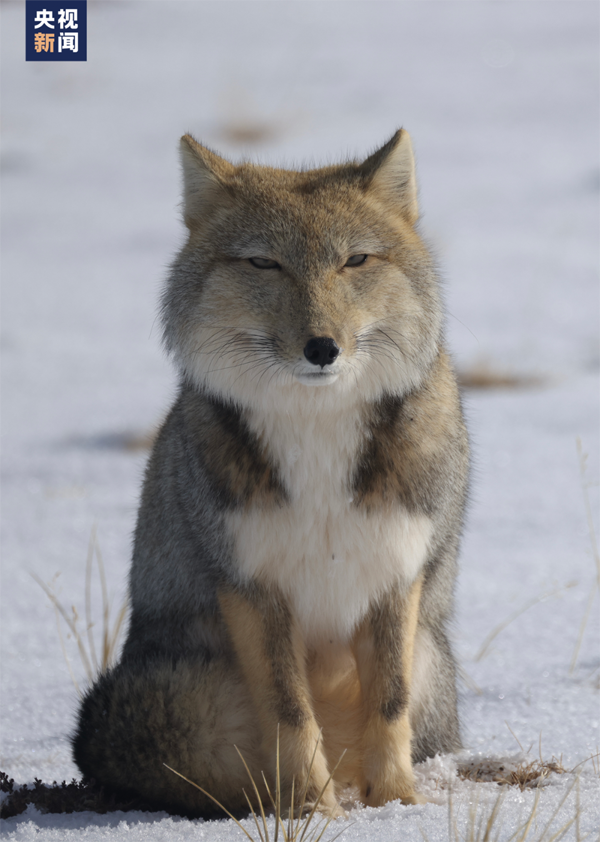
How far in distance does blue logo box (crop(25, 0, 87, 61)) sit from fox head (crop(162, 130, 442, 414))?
4.95 m

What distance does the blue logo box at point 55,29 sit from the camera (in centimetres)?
739

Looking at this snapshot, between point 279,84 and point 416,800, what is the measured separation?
50.0 ft

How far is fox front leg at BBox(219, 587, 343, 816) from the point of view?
287 cm

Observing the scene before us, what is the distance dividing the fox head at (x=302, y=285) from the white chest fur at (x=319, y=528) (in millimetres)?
118

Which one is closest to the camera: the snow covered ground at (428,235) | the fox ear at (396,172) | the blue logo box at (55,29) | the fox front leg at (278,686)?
the fox front leg at (278,686)

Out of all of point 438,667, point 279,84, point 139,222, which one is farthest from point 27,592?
point 279,84

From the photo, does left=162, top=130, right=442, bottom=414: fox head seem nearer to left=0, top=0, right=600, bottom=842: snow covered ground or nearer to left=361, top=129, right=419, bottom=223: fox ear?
left=361, top=129, right=419, bottom=223: fox ear

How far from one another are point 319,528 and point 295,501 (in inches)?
4.5

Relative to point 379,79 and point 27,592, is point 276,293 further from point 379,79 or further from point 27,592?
point 379,79

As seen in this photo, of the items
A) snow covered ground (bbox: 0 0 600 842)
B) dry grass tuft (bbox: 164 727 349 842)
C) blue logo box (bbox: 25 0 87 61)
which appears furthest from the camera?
blue logo box (bbox: 25 0 87 61)

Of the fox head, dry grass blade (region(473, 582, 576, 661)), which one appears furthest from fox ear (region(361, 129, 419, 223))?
dry grass blade (region(473, 582, 576, 661))

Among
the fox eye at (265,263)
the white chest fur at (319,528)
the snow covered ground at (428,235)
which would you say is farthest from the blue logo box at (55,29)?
the white chest fur at (319,528)

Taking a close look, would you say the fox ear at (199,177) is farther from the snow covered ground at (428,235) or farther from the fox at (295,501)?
the snow covered ground at (428,235)

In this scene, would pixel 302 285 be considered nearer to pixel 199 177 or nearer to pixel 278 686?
pixel 199 177
